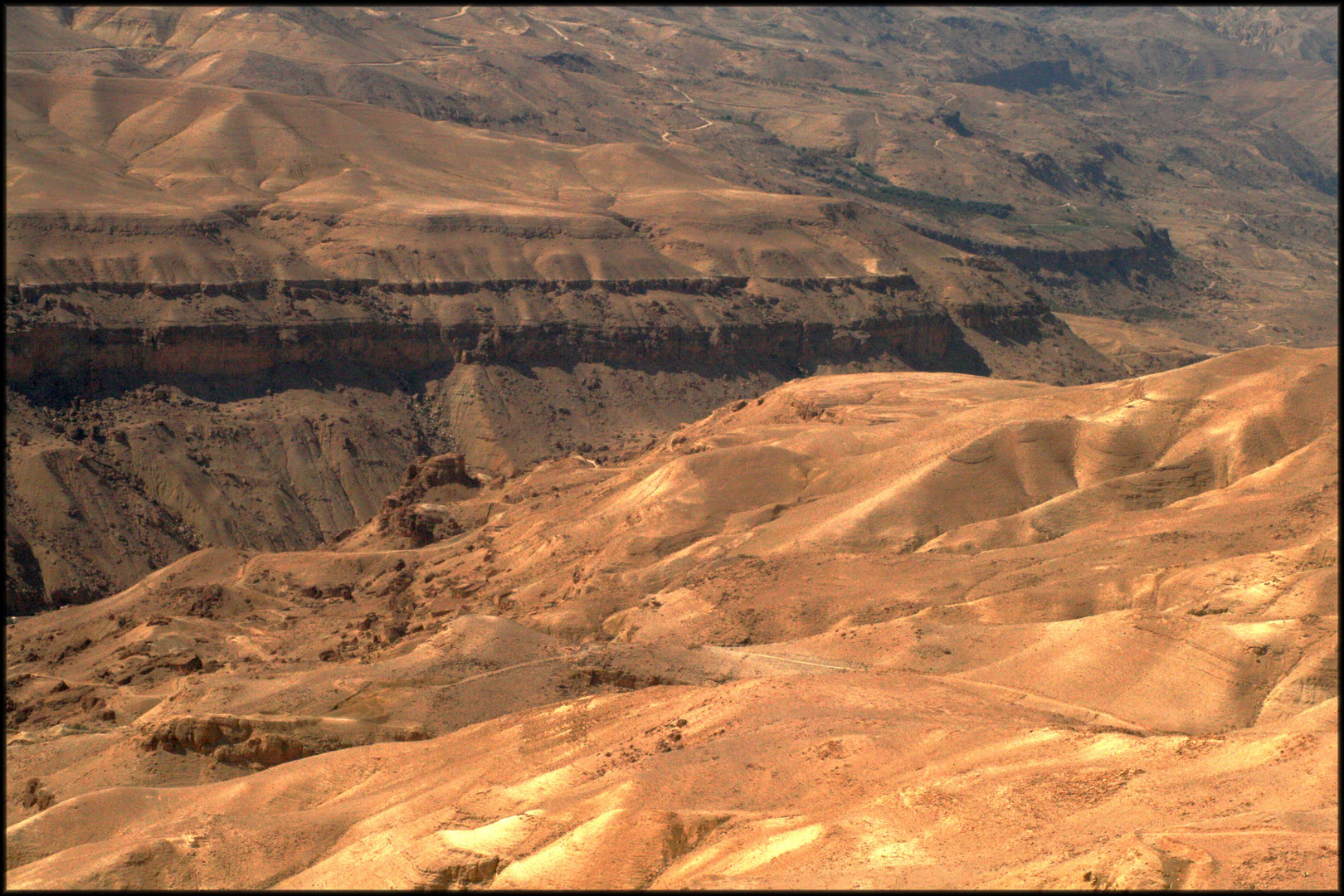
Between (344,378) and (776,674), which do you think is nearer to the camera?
(776,674)

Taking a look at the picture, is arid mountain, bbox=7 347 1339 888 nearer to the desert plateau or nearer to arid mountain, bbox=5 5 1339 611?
the desert plateau

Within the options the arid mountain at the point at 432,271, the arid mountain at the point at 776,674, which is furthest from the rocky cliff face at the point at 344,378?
the arid mountain at the point at 776,674

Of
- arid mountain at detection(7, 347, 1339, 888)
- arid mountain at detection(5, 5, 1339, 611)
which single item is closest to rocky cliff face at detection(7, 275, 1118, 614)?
arid mountain at detection(5, 5, 1339, 611)

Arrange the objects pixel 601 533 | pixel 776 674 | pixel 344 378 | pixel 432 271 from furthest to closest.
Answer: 1. pixel 432 271
2. pixel 344 378
3. pixel 601 533
4. pixel 776 674

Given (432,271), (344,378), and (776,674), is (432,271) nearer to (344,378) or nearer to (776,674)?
(344,378)

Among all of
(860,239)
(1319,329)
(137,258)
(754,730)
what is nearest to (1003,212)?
(1319,329)

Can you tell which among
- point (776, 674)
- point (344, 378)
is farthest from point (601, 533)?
point (344, 378)

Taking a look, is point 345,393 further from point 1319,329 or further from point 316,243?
point 1319,329
